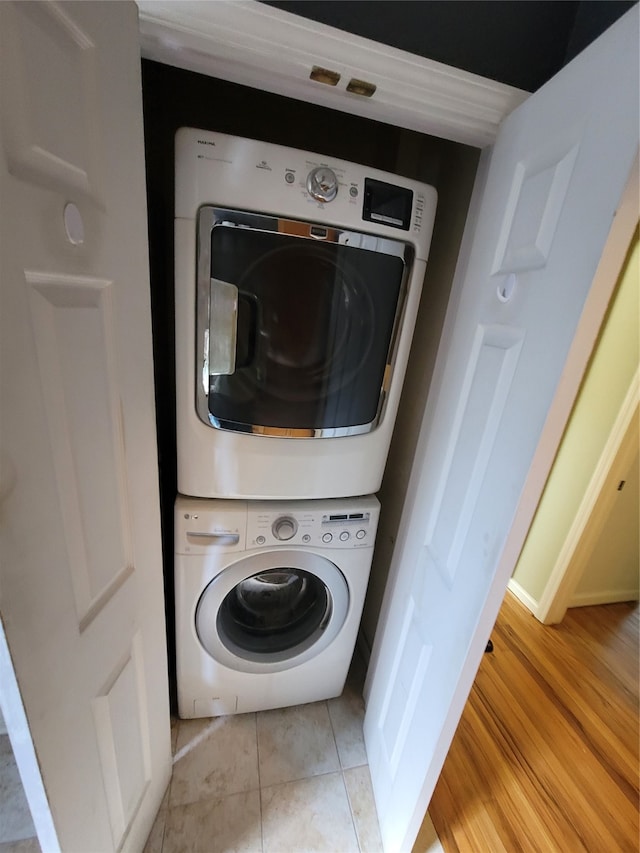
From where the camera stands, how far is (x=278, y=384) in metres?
0.94

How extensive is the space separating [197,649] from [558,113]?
1.46m

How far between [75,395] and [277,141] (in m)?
→ 1.19

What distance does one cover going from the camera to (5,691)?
48 cm

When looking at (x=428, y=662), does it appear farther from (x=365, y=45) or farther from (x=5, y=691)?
(x=365, y=45)

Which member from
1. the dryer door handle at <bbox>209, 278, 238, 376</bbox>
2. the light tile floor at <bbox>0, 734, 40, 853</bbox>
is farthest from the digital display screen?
the light tile floor at <bbox>0, 734, 40, 853</bbox>

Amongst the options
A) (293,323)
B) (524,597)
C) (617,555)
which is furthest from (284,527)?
(617,555)

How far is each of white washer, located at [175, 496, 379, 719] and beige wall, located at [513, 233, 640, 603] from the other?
3.98ft

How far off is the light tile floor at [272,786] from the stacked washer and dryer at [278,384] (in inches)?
5.2

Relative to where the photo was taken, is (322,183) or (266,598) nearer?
(322,183)

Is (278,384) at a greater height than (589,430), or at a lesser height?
greater

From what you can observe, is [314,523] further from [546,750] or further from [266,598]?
[546,750]

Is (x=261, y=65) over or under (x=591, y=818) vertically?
over

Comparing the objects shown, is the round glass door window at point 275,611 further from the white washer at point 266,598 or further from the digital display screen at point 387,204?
the digital display screen at point 387,204

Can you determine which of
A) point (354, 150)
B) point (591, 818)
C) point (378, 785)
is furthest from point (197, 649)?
point (354, 150)
